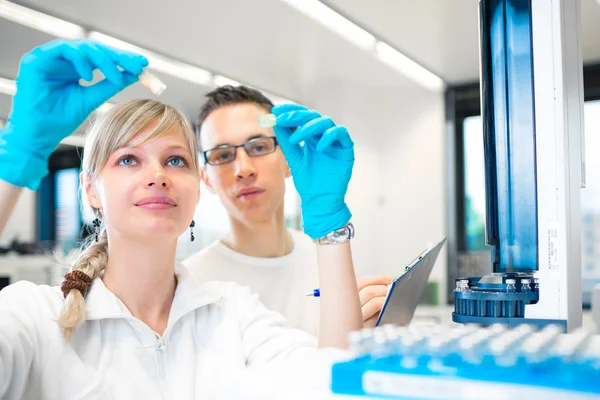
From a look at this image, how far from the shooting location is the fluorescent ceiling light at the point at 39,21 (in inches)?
114

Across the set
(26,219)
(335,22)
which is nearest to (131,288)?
(335,22)

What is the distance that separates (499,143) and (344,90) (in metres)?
4.17

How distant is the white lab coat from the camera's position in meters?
0.90

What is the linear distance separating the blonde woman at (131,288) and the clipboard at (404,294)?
0.33ft

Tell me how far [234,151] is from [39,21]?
7.16 feet

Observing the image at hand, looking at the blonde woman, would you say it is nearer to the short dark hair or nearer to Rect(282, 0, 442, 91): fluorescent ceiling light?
the short dark hair

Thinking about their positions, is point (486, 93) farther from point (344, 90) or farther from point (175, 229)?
point (344, 90)

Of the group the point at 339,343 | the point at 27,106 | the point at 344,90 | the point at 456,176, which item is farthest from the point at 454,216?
the point at 27,106

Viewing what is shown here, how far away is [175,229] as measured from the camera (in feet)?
3.38

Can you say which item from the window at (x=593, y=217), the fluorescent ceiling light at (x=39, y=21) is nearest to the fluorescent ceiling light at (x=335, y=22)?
the fluorescent ceiling light at (x=39, y=21)

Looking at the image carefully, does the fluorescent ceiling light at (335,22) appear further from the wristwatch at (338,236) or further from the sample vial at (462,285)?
the sample vial at (462,285)

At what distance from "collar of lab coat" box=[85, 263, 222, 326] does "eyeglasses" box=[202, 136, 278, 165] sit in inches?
17.6

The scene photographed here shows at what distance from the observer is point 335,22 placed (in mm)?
3492

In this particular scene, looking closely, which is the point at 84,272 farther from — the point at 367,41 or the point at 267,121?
the point at 367,41
